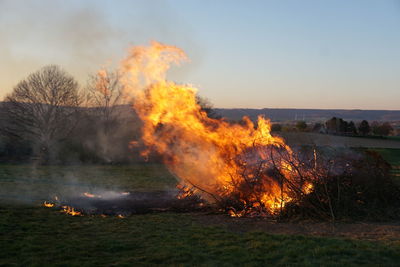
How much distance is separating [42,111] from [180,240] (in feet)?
92.9

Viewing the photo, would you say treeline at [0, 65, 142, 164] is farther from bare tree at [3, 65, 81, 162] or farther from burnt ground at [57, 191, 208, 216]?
burnt ground at [57, 191, 208, 216]

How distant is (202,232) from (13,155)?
94.2ft

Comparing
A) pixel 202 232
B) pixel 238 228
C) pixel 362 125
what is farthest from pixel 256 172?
pixel 362 125

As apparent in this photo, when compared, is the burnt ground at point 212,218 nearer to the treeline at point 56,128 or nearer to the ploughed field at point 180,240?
the ploughed field at point 180,240

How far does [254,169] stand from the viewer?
38.1 ft

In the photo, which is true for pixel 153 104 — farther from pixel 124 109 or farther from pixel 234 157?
pixel 124 109

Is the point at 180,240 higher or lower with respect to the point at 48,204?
higher

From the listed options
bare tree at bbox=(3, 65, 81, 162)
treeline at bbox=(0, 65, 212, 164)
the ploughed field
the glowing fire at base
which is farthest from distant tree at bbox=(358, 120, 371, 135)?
the glowing fire at base

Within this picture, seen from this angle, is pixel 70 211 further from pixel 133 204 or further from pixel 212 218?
pixel 212 218

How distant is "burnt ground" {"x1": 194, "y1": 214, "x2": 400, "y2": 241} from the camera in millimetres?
8367

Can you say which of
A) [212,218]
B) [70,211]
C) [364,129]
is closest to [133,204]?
[70,211]

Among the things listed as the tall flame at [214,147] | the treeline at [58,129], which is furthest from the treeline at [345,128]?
the tall flame at [214,147]

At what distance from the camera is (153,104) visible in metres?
13.2

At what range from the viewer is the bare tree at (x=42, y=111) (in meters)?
32.4
